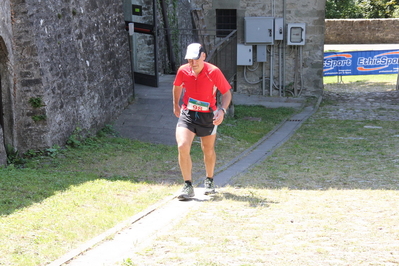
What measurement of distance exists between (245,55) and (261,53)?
19.5 inches

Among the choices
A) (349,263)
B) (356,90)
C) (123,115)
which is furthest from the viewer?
(356,90)

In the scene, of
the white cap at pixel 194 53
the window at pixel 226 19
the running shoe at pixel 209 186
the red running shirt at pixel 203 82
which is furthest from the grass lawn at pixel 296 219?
the window at pixel 226 19

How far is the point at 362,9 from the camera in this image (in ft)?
126

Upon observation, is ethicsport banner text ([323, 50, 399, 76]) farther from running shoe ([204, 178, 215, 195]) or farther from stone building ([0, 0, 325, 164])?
running shoe ([204, 178, 215, 195])

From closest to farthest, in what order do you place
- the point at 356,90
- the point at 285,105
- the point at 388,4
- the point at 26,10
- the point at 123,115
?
1. the point at 26,10
2. the point at 123,115
3. the point at 285,105
4. the point at 356,90
5. the point at 388,4

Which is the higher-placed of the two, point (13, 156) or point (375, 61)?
point (13, 156)

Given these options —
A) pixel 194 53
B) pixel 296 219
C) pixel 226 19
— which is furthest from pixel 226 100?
pixel 226 19

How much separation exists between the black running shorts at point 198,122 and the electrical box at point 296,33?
11.5 m

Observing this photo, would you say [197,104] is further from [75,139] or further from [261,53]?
[261,53]

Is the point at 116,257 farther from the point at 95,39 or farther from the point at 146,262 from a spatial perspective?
the point at 95,39

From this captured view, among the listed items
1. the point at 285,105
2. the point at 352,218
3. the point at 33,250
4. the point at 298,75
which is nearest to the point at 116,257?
the point at 33,250

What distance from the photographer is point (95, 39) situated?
1093 cm

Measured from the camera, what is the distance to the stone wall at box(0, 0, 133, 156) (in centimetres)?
888

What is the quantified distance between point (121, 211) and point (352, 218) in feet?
7.93
